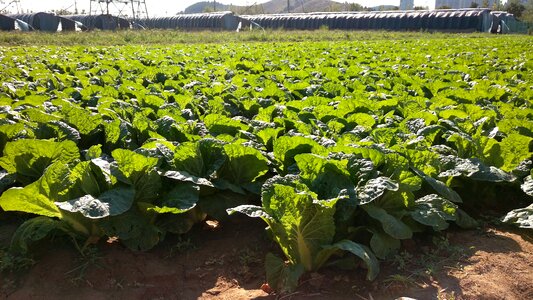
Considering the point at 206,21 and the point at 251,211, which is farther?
the point at 206,21

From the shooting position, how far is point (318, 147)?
3.18 metres

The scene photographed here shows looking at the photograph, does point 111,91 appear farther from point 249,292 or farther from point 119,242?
point 249,292

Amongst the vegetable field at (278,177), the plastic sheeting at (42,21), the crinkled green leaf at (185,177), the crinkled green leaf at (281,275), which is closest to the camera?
the crinkled green leaf at (281,275)

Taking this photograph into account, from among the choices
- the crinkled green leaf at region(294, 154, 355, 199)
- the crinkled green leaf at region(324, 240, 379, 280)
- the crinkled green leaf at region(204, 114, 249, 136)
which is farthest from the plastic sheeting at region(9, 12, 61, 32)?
the crinkled green leaf at region(324, 240, 379, 280)

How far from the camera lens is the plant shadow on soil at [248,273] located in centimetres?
265

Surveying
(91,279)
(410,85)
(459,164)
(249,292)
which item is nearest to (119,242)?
(91,279)

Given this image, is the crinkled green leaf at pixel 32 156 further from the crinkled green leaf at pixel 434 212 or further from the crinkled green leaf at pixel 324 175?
the crinkled green leaf at pixel 434 212

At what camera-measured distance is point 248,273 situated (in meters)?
2.91

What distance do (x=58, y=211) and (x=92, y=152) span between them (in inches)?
23.3

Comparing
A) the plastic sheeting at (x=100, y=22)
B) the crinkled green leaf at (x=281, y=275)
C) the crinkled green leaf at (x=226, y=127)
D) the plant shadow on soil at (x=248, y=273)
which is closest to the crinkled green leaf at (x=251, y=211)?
the crinkled green leaf at (x=281, y=275)

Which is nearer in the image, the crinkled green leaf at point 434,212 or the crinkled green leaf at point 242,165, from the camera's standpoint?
the crinkled green leaf at point 434,212

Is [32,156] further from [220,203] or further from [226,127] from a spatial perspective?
[226,127]

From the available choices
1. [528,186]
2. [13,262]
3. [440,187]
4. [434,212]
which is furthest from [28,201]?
[528,186]

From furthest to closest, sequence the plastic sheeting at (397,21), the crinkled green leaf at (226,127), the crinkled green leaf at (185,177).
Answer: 1. the plastic sheeting at (397,21)
2. the crinkled green leaf at (226,127)
3. the crinkled green leaf at (185,177)
